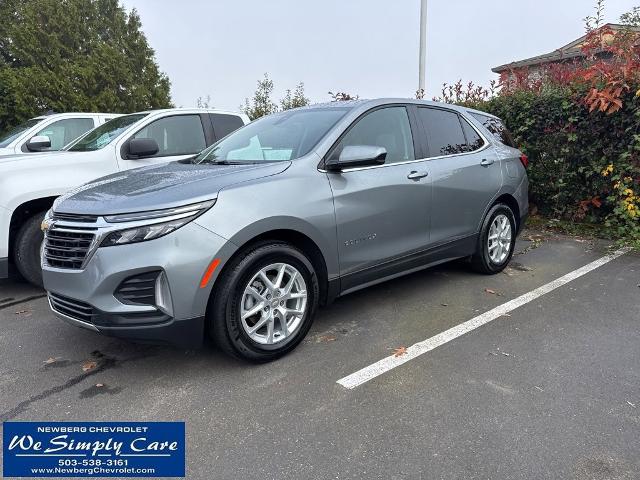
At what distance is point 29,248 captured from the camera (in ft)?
15.1

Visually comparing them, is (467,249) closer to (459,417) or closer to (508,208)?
(508,208)

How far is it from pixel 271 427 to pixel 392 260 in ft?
5.83

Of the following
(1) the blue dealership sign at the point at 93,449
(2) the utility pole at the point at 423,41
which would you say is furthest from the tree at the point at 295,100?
(1) the blue dealership sign at the point at 93,449

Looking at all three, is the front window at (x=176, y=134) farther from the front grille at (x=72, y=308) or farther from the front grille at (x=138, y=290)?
the front grille at (x=138, y=290)

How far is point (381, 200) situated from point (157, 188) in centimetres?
162

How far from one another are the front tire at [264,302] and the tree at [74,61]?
1879 cm

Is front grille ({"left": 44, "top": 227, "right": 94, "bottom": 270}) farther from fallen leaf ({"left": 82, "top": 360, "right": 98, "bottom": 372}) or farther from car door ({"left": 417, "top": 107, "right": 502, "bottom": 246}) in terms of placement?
car door ({"left": 417, "top": 107, "right": 502, "bottom": 246})

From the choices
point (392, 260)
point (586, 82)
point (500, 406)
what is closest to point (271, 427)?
point (500, 406)

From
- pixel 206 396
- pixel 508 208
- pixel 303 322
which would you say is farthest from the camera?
pixel 508 208

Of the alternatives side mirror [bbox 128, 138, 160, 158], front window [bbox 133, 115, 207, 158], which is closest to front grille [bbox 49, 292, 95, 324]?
side mirror [bbox 128, 138, 160, 158]

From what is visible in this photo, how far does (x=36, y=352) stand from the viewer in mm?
3516

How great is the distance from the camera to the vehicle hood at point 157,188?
284cm

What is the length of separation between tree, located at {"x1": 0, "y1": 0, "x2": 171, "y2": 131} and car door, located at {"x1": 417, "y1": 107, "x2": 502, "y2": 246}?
18.3 meters

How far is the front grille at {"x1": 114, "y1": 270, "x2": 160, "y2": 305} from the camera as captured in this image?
274 cm
